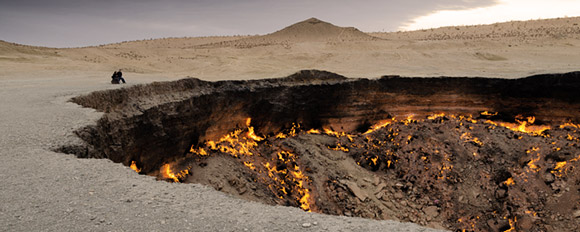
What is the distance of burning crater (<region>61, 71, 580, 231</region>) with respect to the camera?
412 inches

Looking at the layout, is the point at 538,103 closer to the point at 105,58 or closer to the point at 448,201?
the point at 448,201

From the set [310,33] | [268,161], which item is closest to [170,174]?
[268,161]

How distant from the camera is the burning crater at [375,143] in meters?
A: 10.5

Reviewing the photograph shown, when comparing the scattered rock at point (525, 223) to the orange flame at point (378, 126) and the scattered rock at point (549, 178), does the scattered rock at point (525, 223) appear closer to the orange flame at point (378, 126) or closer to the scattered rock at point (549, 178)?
the scattered rock at point (549, 178)

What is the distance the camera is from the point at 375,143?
14.0 meters

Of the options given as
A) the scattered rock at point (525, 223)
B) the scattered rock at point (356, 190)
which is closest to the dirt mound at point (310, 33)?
the scattered rock at point (356, 190)

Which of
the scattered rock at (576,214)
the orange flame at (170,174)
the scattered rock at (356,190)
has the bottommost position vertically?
the scattered rock at (576,214)

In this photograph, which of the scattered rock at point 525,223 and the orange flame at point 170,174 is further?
the scattered rock at point 525,223

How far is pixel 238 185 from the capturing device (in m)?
10.6

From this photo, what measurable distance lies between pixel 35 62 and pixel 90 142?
59.4 feet

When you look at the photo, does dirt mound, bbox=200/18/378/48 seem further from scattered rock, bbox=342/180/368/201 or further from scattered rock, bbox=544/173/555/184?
scattered rock, bbox=342/180/368/201

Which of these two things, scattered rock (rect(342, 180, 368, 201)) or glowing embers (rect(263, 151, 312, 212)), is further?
scattered rock (rect(342, 180, 368, 201))

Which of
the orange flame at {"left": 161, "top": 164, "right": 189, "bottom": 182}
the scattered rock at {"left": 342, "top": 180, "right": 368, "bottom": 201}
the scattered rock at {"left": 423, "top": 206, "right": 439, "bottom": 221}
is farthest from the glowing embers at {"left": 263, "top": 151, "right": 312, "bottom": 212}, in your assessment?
the scattered rock at {"left": 423, "top": 206, "right": 439, "bottom": 221}

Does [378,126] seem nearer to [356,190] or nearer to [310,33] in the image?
[356,190]
